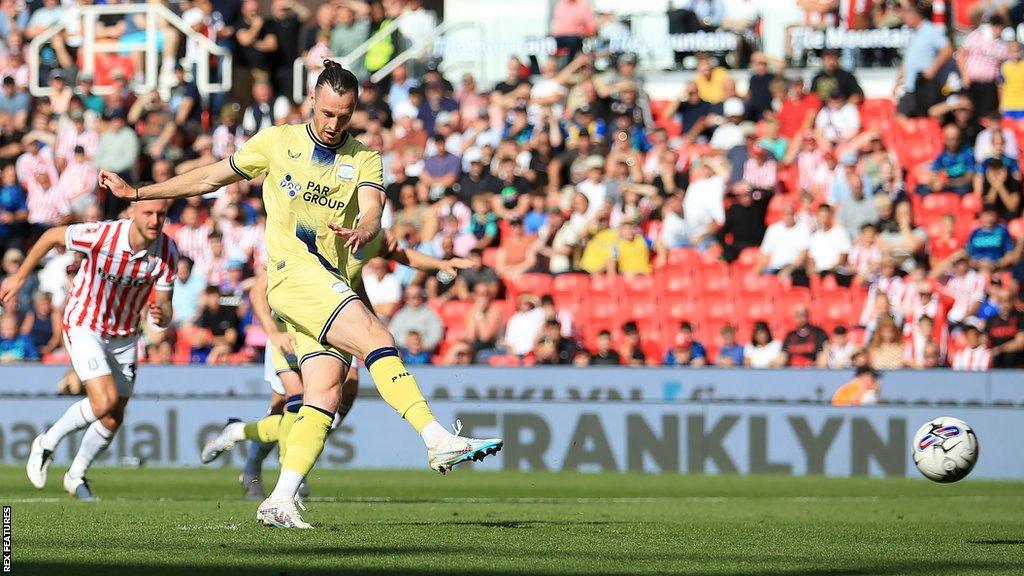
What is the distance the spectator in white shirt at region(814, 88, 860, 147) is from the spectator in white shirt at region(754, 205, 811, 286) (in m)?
2.07

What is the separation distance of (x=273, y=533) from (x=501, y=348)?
11854 mm

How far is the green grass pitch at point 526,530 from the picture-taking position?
25.7 ft

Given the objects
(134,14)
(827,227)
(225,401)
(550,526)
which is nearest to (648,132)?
(827,227)

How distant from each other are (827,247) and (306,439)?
1297cm

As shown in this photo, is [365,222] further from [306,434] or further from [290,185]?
[306,434]

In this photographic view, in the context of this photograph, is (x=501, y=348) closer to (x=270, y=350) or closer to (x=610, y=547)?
(x=270, y=350)

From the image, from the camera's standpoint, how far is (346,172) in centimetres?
944

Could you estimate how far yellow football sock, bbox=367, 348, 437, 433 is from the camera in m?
9.04

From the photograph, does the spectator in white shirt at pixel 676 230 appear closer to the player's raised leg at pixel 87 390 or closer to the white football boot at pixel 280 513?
the player's raised leg at pixel 87 390

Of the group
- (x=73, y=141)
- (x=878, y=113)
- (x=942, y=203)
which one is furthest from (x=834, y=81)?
(x=73, y=141)

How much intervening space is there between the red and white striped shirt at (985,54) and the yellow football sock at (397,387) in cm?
1598

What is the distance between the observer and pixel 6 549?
21.0 feet

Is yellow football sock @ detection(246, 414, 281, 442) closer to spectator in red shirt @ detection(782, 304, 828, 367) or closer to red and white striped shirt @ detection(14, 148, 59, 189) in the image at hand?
spectator in red shirt @ detection(782, 304, 828, 367)

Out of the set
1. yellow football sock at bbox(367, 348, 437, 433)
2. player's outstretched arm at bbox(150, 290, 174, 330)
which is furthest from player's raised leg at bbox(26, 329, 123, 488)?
yellow football sock at bbox(367, 348, 437, 433)
